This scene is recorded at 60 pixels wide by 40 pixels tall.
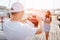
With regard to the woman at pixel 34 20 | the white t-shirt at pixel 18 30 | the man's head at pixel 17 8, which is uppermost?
the man's head at pixel 17 8

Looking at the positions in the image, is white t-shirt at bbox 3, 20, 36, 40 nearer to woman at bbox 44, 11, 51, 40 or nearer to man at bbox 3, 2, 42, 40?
man at bbox 3, 2, 42, 40

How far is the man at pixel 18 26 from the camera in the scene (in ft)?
3.46

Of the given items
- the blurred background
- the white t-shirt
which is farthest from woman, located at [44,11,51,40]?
the white t-shirt

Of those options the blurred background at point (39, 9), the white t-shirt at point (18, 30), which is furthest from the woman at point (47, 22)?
the white t-shirt at point (18, 30)

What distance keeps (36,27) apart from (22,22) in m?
0.11

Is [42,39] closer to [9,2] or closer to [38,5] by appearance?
[38,5]

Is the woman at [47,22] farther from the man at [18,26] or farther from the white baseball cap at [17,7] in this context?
the white baseball cap at [17,7]

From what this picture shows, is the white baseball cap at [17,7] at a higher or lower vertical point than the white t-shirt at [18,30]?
higher

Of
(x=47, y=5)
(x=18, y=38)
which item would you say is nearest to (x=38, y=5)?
(x=47, y=5)

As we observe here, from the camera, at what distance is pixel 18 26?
1063 millimetres

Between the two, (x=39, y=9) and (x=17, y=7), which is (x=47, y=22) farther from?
(x=17, y=7)

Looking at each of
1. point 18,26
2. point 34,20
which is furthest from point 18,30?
point 34,20

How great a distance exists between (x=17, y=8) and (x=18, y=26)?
133mm

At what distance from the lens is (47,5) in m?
1.13
